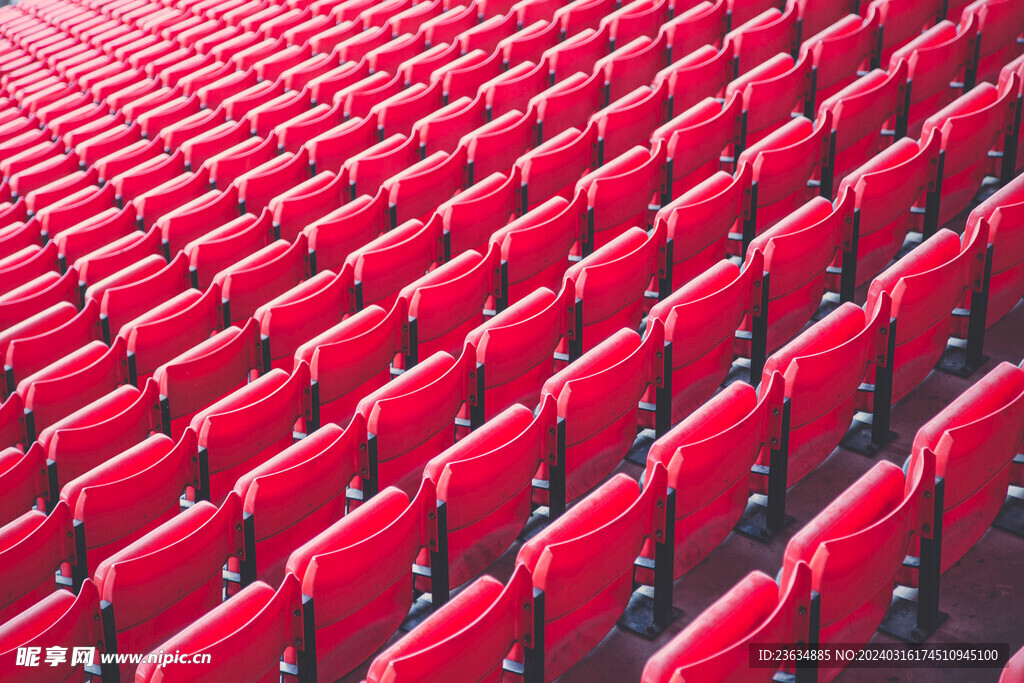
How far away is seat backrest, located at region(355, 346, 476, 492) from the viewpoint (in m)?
2.56

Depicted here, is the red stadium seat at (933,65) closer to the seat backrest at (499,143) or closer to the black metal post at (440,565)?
the seat backrest at (499,143)

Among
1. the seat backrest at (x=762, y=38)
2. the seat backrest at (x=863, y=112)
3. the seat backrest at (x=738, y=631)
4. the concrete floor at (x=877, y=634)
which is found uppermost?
the seat backrest at (x=762, y=38)

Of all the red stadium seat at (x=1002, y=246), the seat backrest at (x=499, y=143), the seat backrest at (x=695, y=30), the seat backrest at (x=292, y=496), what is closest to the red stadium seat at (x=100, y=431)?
the seat backrest at (x=292, y=496)

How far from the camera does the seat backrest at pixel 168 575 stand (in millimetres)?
2201

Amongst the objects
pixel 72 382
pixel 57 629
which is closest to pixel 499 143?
pixel 72 382

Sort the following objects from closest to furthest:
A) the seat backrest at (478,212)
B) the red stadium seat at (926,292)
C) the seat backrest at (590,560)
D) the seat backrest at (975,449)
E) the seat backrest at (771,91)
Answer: the seat backrest at (590,560)
the seat backrest at (975,449)
the red stadium seat at (926,292)
the seat backrest at (478,212)
the seat backrest at (771,91)

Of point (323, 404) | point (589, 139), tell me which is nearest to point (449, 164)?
point (589, 139)

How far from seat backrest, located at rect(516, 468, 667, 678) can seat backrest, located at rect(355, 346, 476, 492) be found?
600 millimetres

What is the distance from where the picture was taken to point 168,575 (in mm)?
2246

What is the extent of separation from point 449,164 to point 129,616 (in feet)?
7.24

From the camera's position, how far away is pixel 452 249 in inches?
141

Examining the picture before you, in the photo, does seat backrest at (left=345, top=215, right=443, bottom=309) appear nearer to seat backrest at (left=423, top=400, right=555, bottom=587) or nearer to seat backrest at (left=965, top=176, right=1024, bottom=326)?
seat backrest at (left=423, top=400, right=555, bottom=587)

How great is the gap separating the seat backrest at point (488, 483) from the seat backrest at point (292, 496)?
0.27 m

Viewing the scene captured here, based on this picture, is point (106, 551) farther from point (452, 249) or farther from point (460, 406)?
point (452, 249)
